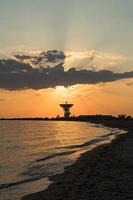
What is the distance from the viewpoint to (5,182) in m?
23.0

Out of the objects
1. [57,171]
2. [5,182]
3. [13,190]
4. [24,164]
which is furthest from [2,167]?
[13,190]

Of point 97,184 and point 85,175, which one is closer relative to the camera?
point 97,184

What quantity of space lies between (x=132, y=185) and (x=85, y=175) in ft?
14.6

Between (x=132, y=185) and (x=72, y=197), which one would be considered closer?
(x=72, y=197)

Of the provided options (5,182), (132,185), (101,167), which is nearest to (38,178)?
(5,182)

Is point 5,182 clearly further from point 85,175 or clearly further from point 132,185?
point 132,185

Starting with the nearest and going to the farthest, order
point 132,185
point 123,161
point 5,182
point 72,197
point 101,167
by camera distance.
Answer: point 72,197, point 132,185, point 5,182, point 101,167, point 123,161

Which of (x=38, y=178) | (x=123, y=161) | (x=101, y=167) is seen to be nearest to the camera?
(x=38, y=178)

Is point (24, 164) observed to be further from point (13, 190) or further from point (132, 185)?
point (132, 185)

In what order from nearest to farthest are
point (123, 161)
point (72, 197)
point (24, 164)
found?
point (72, 197) → point (123, 161) → point (24, 164)

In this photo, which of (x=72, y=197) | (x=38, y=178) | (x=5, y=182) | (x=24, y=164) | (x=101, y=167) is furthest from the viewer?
(x=24, y=164)

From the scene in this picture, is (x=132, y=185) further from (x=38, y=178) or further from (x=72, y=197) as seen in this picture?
(x=38, y=178)

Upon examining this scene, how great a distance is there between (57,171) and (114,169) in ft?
12.6

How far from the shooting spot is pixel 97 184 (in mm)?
20141
